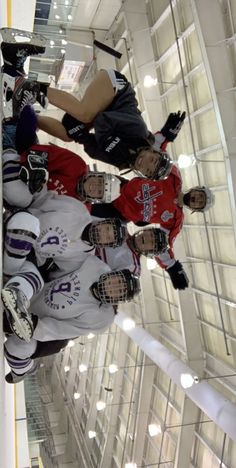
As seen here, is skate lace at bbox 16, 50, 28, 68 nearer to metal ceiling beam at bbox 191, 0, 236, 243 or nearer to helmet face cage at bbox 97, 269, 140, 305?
helmet face cage at bbox 97, 269, 140, 305

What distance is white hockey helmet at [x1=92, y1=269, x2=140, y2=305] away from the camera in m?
3.65

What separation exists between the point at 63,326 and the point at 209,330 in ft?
24.2

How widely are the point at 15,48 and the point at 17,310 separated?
250 cm

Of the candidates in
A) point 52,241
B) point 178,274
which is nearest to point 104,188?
point 52,241

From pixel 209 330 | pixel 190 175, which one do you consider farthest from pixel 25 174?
pixel 209 330

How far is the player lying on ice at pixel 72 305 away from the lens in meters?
3.65

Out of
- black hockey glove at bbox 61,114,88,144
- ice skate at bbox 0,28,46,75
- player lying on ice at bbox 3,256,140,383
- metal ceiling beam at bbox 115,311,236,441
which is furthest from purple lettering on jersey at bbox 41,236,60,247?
metal ceiling beam at bbox 115,311,236,441

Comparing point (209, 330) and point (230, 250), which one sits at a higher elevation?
point (230, 250)

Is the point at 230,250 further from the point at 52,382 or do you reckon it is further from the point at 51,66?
the point at 52,382

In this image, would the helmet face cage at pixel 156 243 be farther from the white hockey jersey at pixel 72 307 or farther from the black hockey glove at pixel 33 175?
the black hockey glove at pixel 33 175

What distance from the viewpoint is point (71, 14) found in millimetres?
12398

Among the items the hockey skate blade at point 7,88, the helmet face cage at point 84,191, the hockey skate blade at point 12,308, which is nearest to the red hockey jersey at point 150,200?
the helmet face cage at point 84,191

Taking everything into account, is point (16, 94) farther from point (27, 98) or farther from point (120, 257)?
point (120, 257)

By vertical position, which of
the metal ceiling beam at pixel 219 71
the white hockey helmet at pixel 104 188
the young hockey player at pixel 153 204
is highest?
the metal ceiling beam at pixel 219 71
